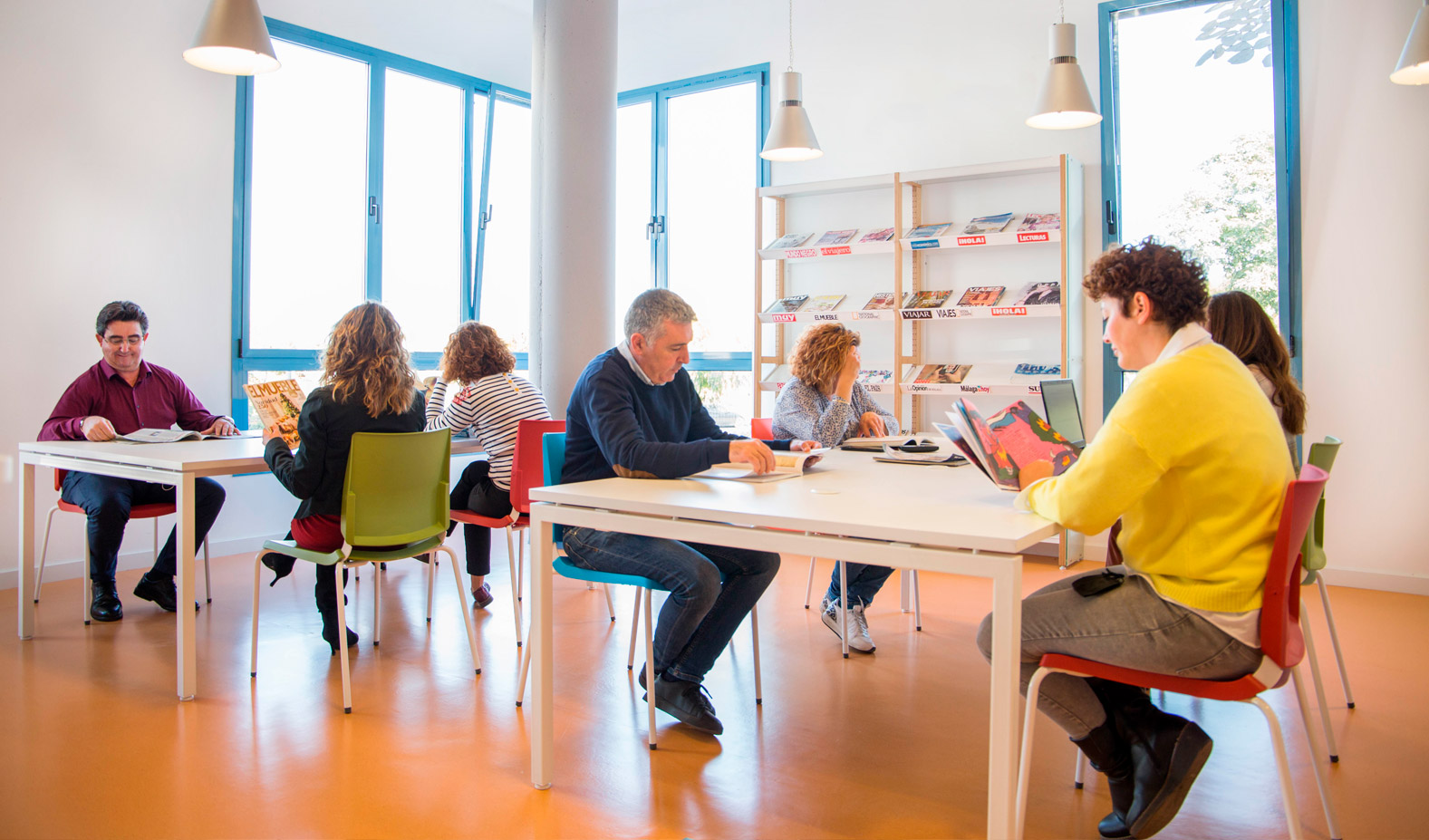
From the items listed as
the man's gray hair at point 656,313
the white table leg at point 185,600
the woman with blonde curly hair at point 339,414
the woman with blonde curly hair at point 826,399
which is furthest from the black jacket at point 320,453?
the woman with blonde curly hair at point 826,399

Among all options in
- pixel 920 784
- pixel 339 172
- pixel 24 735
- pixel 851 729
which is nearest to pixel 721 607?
pixel 851 729

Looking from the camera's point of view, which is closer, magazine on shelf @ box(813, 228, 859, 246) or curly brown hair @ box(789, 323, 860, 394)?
curly brown hair @ box(789, 323, 860, 394)

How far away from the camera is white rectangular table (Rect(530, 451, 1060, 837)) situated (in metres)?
1.60

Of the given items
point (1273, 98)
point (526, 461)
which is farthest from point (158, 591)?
point (1273, 98)

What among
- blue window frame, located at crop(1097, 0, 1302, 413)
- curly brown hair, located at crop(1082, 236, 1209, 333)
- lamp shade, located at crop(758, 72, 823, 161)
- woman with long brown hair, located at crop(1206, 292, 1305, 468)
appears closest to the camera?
curly brown hair, located at crop(1082, 236, 1209, 333)

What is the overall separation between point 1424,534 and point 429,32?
6051mm

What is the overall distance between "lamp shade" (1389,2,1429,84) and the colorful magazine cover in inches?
73.8

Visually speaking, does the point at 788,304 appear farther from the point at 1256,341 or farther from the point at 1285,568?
the point at 1285,568

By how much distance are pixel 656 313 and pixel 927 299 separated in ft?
9.45

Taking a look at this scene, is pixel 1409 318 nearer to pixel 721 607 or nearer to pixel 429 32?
pixel 721 607

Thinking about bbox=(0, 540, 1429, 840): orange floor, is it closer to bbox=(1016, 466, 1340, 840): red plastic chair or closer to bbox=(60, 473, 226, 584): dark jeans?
bbox=(60, 473, 226, 584): dark jeans

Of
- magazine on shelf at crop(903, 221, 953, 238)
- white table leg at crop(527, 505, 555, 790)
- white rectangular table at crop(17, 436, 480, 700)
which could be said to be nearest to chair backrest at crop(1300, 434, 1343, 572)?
white table leg at crop(527, 505, 555, 790)

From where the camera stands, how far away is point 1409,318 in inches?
165

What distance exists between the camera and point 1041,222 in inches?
187
